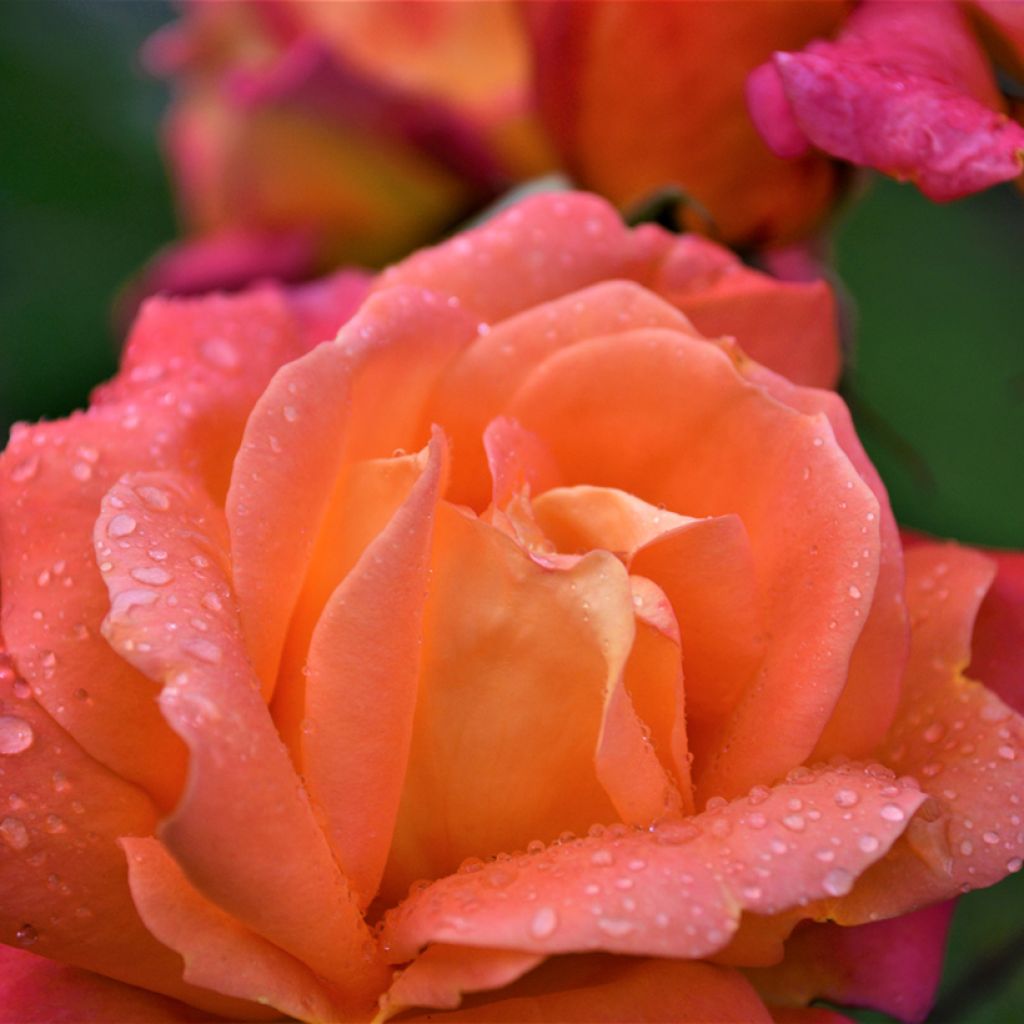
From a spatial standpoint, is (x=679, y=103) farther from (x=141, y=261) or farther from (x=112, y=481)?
(x=141, y=261)

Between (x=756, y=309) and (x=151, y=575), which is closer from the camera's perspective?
(x=151, y=575)

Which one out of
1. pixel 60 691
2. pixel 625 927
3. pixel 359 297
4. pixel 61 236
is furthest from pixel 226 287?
pixel 625 927

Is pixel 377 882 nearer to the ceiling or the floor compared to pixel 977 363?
nearer to the ceiling

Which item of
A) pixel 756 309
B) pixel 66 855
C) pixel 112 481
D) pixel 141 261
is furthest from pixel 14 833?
pixel 141 261

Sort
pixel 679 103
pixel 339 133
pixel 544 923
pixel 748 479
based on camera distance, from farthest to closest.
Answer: pixel 339 133
pixel 679 103
pixel 748 479
pixel 544 923

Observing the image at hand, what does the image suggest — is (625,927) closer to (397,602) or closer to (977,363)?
(397,602)

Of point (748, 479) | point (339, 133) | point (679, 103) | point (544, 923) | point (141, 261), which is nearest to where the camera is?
point (544, 923)
